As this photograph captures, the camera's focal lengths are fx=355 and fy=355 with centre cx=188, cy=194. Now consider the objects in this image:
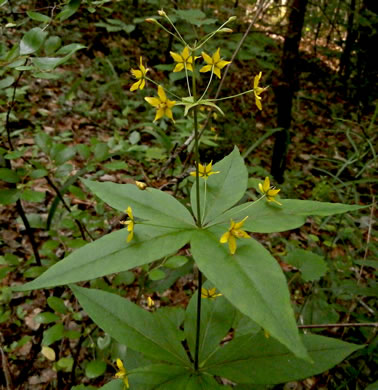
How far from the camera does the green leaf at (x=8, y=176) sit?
162cm

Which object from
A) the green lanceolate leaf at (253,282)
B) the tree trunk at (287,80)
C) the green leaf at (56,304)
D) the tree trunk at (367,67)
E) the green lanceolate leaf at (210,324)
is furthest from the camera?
the tree trunk at (367,67)

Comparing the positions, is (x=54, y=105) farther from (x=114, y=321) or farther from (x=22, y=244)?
(x=114, y=321)

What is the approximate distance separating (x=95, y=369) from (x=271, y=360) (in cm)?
96

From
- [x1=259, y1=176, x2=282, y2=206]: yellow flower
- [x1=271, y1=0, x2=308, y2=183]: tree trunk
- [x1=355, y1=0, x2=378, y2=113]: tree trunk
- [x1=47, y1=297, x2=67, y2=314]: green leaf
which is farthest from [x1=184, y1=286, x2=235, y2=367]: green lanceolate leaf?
[x1=355, y1=0, x2=378, y2=113]: tree trunk

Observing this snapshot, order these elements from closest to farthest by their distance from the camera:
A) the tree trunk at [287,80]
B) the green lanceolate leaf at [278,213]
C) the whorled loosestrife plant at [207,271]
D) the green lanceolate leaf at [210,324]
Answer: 1. the whorled loosestrife plant at [207,271]
2. the green lanceolate leaf at [278,213]
3. the green lanceolate leaf at [210,324]
4. the tree trunk at [287,80]

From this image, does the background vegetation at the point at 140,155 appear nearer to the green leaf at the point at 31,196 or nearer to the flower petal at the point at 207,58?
the green leaf at the point at 31,196

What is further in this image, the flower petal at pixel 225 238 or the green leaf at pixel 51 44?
the green leaf at pixel 51 44

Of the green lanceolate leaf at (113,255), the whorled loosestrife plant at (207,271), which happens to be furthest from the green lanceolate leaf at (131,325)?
the green lanceolate leaf at (113,255)

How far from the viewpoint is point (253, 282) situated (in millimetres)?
854

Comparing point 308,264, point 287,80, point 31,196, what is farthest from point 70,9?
point 287,80

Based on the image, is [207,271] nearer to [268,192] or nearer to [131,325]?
[268,192]

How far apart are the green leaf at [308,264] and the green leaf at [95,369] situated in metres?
1.13

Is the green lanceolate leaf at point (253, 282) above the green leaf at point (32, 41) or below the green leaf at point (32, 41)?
below

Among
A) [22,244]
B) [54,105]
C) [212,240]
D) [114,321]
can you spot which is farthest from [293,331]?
[54,105]
